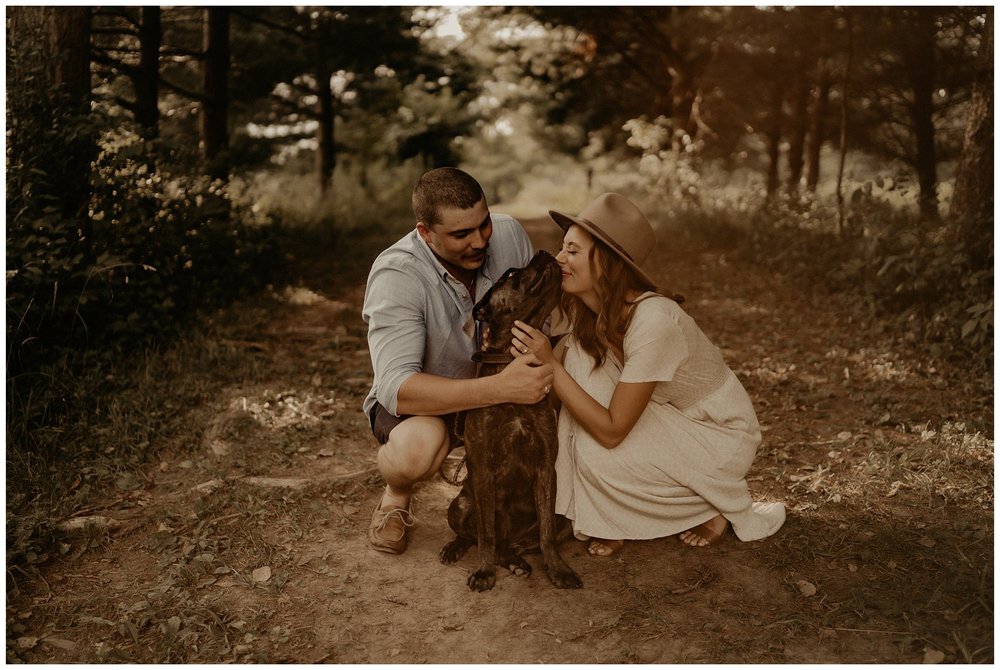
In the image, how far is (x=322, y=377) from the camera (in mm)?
6660

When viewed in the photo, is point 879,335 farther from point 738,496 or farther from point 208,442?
point 208,442

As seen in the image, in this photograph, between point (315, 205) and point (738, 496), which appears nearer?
point (738, 496)

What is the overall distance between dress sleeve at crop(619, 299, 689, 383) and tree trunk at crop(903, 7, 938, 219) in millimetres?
9323

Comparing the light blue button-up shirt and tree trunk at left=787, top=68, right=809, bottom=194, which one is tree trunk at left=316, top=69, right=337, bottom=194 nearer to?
tree trunk at left=787, top=68, right=809, bottom=194

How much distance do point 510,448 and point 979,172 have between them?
615 centimetres

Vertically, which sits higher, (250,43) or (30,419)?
(250,43)

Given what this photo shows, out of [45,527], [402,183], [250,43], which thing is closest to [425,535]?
[45,527]

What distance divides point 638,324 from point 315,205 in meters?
10.6

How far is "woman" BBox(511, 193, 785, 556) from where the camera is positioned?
3.63m

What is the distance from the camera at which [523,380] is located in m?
3.38

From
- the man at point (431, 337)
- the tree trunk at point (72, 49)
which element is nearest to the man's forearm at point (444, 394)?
the man at point (431, 337)

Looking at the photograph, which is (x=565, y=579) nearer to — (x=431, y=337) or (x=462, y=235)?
(x=431, y=337)

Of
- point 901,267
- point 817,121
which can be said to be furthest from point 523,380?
point 817,121

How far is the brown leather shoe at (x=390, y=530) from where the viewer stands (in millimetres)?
3947
